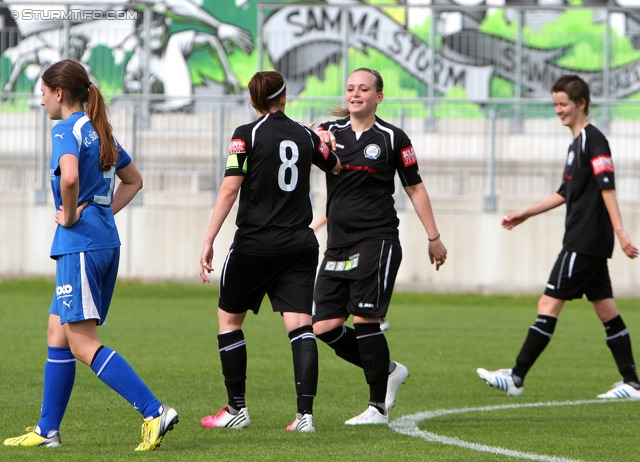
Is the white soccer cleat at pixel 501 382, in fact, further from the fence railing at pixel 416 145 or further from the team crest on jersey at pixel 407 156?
the fence railing at pixel 416 145

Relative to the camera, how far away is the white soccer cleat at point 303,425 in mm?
6801

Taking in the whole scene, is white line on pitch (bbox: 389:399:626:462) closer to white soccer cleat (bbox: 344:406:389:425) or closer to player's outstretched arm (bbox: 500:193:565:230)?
white soccer cleat (bbox: 344:406:389:425)

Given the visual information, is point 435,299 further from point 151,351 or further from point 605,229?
point 605,229

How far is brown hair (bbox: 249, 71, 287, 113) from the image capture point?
6855 millimetres

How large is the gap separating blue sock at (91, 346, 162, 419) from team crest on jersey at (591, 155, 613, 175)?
161 inches

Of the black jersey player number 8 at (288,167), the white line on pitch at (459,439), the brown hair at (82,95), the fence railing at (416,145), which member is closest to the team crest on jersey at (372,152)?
the black jersey player number 8 at (288,167)

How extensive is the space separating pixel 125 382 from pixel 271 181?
1.51 meters

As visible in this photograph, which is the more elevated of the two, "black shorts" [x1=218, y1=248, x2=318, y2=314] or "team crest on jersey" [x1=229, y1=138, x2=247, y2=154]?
"team crest on jersey" [x1=229, y1=138, x2=247, y2=154]

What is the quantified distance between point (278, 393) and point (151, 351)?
2.76 m

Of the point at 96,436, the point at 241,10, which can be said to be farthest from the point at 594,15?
the point at 96,436

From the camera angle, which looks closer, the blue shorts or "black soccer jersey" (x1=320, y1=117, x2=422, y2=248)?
the blue shorts

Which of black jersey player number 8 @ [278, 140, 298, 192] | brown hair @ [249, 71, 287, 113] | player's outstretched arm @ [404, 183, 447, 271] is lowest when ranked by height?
player's outstretched arm @ [404, 183, 447, 271]

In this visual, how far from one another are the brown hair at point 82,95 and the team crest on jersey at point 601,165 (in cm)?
394

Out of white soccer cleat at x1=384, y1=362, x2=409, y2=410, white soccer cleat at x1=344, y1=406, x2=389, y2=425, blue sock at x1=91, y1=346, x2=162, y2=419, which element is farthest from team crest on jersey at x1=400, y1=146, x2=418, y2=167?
blue sock at x1=91, y1=346, x2=162, y2=419
